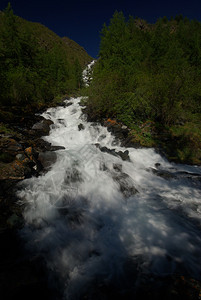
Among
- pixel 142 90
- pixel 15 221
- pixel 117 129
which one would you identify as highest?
pixel 142 90

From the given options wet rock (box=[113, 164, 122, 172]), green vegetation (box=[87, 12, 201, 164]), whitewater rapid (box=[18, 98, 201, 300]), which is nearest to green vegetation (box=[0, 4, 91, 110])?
green vegetation (box=[87, 12, 201, 164])

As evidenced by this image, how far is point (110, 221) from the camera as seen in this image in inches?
160

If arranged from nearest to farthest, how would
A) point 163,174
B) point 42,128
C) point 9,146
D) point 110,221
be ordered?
point 110,221 → point 9,146 → point 163,174 → point 42,128

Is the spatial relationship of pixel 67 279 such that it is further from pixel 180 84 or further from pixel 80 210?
pixel 180 84

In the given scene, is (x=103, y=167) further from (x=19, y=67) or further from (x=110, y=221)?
(x=19, y=67)

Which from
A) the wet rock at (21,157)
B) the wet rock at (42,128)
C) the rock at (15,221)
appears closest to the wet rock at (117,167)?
the wet rock at (21,157)

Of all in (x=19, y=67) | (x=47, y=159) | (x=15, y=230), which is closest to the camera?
(x=15, y=230)

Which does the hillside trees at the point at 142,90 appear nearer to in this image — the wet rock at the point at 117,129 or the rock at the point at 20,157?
the wet rock at the point at 117,129

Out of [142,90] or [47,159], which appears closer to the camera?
[47,159]

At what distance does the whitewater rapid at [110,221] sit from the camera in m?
2.72

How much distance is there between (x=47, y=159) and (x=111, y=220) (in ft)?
12.3

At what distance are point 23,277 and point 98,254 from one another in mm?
1574

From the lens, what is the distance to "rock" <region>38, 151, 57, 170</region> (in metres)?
5.76

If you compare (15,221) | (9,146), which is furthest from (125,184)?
(9,146)
